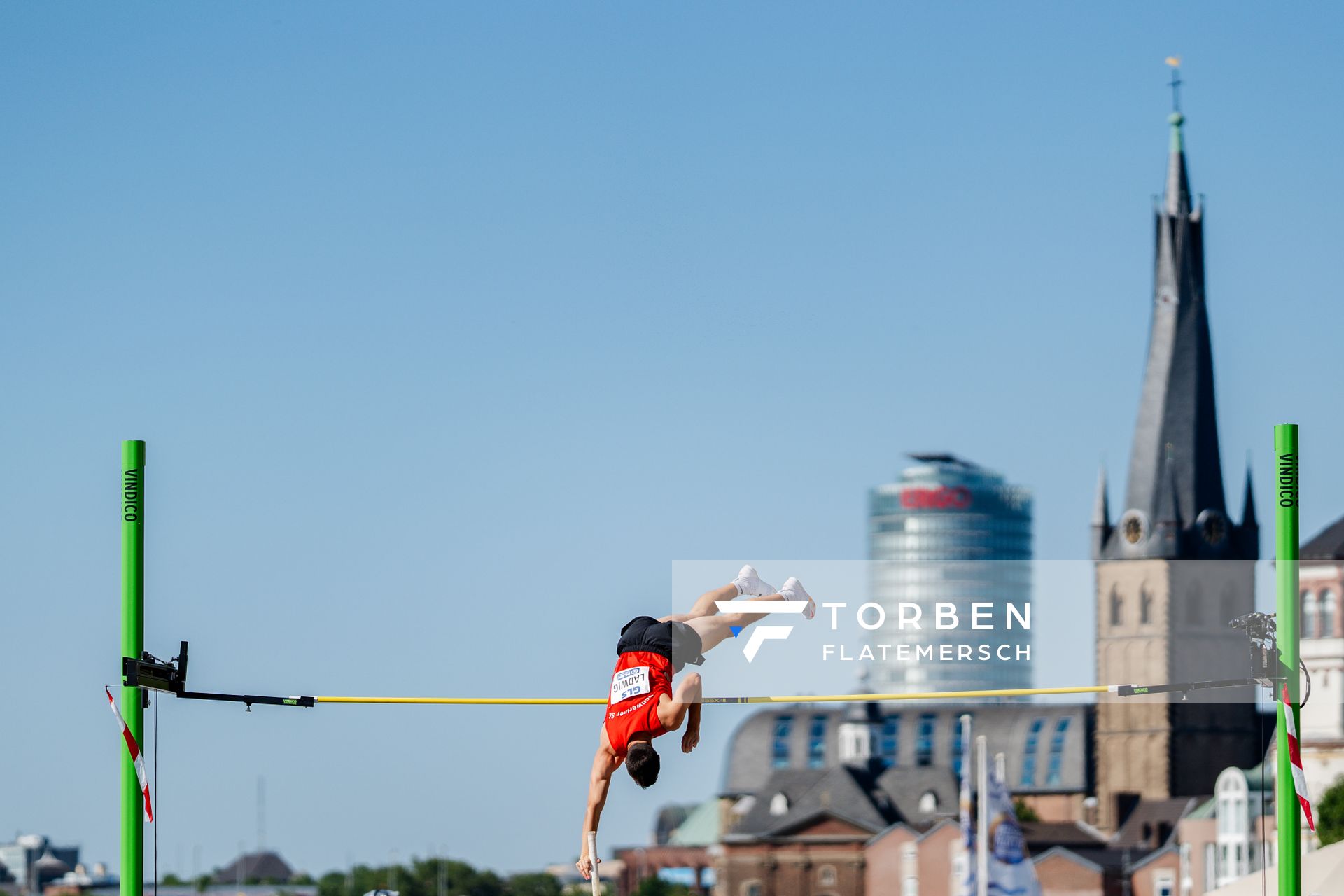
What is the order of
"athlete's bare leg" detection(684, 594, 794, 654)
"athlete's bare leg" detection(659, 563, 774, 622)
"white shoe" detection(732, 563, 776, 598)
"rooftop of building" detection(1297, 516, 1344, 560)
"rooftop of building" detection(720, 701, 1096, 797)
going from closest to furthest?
"athlete's bare leg" detection(684, 594, 794, 654) → "athlete's bare leg" detection(659, 563, 774, 622) → "white shoe" detection(732, 563, 776, 598) → "rooftop of building" detection(1297, 516, 1344, 560) → "rooftop of building" detection(720, 701, 1096, 797)

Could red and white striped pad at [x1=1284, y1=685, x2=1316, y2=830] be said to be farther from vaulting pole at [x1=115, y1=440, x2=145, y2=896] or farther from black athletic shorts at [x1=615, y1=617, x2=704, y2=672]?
vaulting pole at [x1=115, y1=440, x2=145, y2=896]

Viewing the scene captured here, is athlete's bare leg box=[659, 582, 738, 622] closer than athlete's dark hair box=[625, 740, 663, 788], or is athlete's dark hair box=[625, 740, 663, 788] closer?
athlete's dark hair box=[625, 740, 663, 788]

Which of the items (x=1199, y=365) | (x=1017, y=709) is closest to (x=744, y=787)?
(x=1017, y=709)

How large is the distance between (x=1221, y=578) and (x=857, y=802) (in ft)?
94.4

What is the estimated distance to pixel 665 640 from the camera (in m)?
15.5

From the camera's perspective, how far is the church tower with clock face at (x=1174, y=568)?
479ft

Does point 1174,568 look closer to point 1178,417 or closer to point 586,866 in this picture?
point 1178,417

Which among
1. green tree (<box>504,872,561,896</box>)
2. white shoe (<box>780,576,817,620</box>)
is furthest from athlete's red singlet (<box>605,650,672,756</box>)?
green tree (<box>504,872,561,896</box>)

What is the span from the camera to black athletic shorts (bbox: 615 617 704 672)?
15523 mm

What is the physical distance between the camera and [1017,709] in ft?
537

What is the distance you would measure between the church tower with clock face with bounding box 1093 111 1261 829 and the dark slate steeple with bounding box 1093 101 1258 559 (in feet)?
0.20

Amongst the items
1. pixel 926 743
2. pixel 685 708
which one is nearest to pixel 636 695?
pixel 685 708

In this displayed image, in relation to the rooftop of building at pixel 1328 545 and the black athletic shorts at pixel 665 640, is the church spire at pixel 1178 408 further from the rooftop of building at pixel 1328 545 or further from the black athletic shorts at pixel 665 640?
the black athletic shorts at pixel 665 640

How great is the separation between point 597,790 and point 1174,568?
14218 cm
